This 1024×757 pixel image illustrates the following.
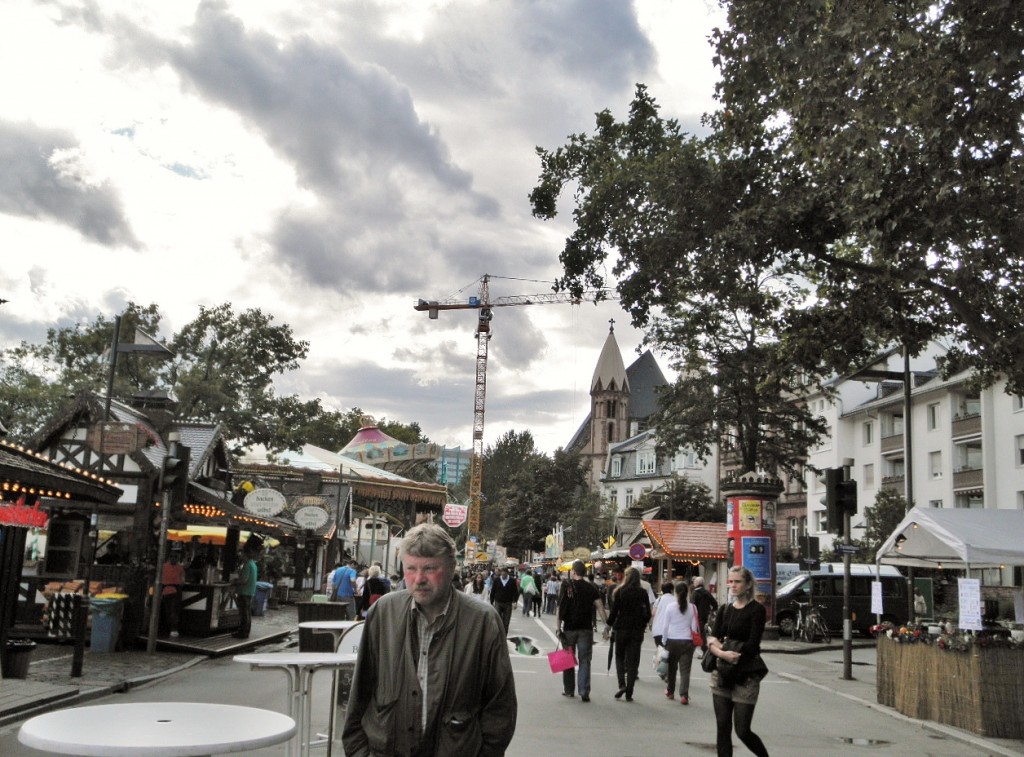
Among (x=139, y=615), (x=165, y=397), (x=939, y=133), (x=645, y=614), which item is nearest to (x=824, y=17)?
(x=939, y=133)

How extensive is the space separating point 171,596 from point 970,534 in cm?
1463

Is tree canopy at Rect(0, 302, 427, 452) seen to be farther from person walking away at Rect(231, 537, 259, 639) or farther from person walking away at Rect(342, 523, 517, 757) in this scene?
person walking away at Rect(342, 523, 517, 757)

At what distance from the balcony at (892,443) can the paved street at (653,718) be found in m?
39.5

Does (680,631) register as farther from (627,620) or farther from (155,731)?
(155,731)

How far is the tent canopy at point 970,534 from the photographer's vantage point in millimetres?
13023

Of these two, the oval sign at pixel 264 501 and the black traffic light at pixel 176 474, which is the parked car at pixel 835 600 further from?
the black traffic light at pixel 176 474

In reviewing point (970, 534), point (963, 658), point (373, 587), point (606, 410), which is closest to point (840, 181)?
point (970, 534)

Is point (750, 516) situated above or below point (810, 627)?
above

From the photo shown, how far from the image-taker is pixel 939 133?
11234 millimetres

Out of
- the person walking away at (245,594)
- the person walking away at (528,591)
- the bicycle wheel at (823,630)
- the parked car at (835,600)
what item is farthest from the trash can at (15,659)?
the person walking away at (528,591)

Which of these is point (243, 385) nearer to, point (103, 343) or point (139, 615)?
point (103, 343)

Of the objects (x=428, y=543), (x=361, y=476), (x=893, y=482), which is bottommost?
(x=428, y=543)

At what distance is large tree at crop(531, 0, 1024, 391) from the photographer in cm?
1107

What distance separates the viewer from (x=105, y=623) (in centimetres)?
1727
